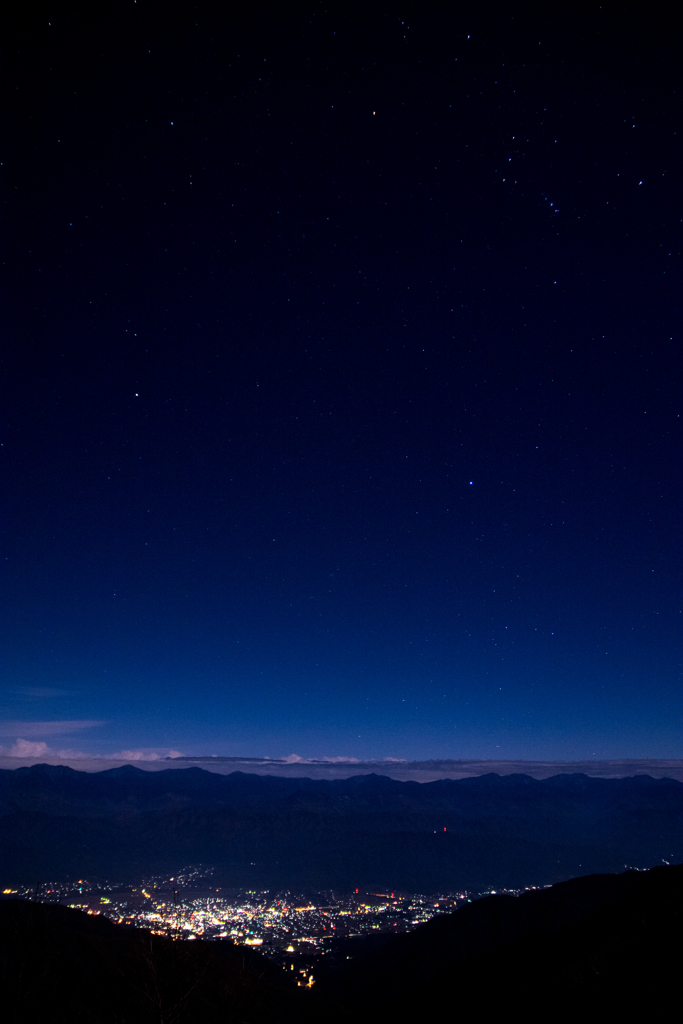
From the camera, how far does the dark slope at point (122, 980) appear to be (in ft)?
48.8

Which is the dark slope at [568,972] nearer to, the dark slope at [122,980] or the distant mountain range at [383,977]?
the distant mountain range at [383,977]

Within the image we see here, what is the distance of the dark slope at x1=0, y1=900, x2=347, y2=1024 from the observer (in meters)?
14.9

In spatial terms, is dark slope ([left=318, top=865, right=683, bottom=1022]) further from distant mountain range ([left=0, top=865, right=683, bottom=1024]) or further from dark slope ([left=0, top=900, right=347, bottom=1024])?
dark slope ([left=0, top=900, right=347, bottom=1024])

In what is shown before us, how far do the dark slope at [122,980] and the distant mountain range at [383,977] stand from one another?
122mm

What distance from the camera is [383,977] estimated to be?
286 feet

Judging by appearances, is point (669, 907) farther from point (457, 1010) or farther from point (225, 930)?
point (225, 930)

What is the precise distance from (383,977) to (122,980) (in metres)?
68.9

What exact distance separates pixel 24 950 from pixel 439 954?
106332mm

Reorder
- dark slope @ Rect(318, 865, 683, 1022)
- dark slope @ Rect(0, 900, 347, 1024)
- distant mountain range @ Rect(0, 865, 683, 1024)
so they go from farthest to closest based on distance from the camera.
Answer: dark slope @ Rect(318, 865, 683, 1022)
distant mountain range @ Rect(0, 865, 683, 1024)
dark slope @ Rect(0, 900, 347, 1024)

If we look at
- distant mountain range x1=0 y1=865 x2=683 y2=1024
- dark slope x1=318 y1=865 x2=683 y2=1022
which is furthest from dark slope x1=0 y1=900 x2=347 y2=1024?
dark slope x1=318 y1=865 x2=683 y2=1022

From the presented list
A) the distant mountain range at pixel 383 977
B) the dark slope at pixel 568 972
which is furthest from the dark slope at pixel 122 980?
the dark slope at pixel 568 972

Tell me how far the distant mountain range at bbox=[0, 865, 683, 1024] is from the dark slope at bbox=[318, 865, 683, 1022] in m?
0.13

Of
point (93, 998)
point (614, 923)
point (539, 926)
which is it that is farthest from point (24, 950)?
point (539, 926)

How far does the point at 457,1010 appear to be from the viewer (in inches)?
1176
